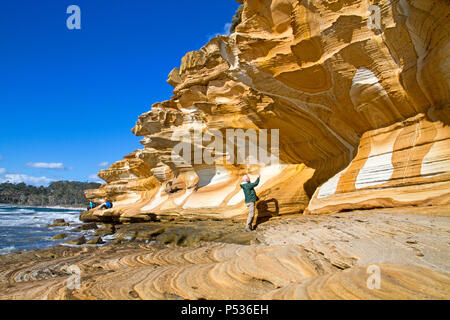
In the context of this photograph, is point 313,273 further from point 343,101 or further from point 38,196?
point 38,196

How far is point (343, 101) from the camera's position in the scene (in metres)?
4.54

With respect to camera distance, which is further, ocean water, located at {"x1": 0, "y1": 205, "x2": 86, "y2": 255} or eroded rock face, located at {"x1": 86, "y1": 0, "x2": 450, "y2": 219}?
ocean water, located at {"x1": 0, "y1": 205, "x2": 86, "y2": 255}

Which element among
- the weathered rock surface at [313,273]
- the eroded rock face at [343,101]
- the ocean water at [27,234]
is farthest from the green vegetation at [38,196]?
the weathered rock surface at [313,273]

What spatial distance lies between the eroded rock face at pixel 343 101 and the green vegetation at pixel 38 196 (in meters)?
67.2

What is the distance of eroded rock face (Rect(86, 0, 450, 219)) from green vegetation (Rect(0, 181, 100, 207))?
220 ft

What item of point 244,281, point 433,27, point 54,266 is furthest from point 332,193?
point 54,266

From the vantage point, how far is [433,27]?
314 cm

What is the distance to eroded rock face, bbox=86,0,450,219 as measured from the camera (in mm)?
3338

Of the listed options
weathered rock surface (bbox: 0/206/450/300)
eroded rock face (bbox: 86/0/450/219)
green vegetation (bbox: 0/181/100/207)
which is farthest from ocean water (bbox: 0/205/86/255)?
green vegetation (bbox: 0/181/100/207)

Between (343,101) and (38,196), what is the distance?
81.8 meters

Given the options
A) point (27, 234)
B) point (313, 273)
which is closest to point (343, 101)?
point (313, 273)

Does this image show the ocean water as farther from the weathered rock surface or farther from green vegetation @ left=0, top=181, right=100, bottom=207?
green vegetation @ left=0, top=181, right=100, bottom=207

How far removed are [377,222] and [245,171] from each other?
523cm

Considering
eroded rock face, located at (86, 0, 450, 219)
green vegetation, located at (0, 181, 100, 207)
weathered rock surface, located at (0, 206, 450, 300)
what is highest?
eroded rock face, located at (86, 0, 450, 219)
